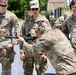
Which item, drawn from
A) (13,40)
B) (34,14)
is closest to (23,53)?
(13,40)

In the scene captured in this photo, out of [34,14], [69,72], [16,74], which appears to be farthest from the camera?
[16,74]

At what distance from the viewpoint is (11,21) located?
8.14m

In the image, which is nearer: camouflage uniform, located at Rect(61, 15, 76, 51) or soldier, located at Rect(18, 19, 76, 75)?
soldier, located at Rect(18, 19, 76, 75)

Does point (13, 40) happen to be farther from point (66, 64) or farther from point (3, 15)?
point (66, 64)

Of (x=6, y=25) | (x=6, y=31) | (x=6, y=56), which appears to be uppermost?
(x=6, y=25)

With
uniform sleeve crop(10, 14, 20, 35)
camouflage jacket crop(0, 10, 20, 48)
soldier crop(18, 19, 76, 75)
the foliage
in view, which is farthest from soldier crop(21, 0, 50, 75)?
the foliage

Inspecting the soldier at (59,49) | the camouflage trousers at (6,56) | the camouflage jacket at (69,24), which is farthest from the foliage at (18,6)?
the soldier at (59,49)

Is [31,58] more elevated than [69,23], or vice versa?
[69,23]

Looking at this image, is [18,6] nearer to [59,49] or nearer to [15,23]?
[15,23]

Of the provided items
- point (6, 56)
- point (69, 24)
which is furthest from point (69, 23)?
point (6, 56)

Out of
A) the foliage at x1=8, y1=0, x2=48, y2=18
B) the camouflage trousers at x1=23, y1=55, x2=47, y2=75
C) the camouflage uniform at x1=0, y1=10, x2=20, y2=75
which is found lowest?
the foliage at x1=8, y1=0, x2=48, y2=18

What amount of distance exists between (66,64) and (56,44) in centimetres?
37

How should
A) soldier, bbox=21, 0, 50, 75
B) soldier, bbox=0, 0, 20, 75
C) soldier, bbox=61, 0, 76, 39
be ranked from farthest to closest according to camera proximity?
1. soldier, bbox=0, 0, 20, 75
2. soldier, bbox=21, 0, 50, 75
3. soldier, bbox=61, 0, 76, 39

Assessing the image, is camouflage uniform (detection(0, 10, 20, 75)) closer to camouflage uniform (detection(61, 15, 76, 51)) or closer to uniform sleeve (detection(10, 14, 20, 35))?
uniform sleeve (detection(10, 14, 20, 35))
